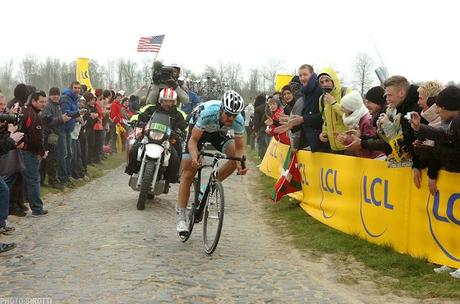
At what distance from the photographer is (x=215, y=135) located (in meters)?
8.41

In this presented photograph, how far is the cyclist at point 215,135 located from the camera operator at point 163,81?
3631 mm

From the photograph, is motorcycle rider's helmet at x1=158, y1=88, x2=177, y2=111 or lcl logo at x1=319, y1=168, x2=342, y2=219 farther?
motorcycle rider's helmet at x1=158, y1=88, x2=177, y2=111

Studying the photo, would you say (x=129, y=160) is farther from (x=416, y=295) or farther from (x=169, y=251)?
(x=416, y=295)

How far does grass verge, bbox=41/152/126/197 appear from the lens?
1318 cm

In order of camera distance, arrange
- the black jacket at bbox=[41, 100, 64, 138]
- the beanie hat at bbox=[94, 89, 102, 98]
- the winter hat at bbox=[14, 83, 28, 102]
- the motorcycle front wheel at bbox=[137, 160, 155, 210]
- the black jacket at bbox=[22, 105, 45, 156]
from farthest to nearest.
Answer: the beanie hat at bbox=[94, 89, 102, 98] < the black jacket at bbox=[41, 100, 64, 138] < the winter hat at bbox=[14, 83, 28, 102] < the motorcycle front wheel at bbox=[137, 160, 155, 210] < the black jacket at bbox=[22, 105, 45, 156]

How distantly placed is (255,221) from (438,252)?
4386mm

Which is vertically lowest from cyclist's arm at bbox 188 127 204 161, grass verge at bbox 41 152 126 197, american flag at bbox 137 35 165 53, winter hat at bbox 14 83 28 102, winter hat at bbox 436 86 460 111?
grass verge at bbox 41 152 126 197

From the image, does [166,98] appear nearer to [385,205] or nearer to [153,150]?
[153,150]

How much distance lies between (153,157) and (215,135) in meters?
2.24

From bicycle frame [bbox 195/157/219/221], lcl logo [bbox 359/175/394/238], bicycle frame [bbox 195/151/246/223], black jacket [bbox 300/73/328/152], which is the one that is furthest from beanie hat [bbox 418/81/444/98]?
black jacket [bbox 300/73/328/152]

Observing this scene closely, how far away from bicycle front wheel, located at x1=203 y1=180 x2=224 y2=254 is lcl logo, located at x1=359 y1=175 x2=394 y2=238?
2.11 meters

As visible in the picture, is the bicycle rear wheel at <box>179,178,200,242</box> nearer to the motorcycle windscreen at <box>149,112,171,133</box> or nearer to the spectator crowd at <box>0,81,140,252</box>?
the spectator crowd at <box>0,81,140,252</box>

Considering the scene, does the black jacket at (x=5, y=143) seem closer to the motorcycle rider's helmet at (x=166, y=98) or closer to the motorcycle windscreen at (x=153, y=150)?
the motorcycle windscreen at (x=153, y=150)

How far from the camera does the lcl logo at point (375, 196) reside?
7.70 metres
